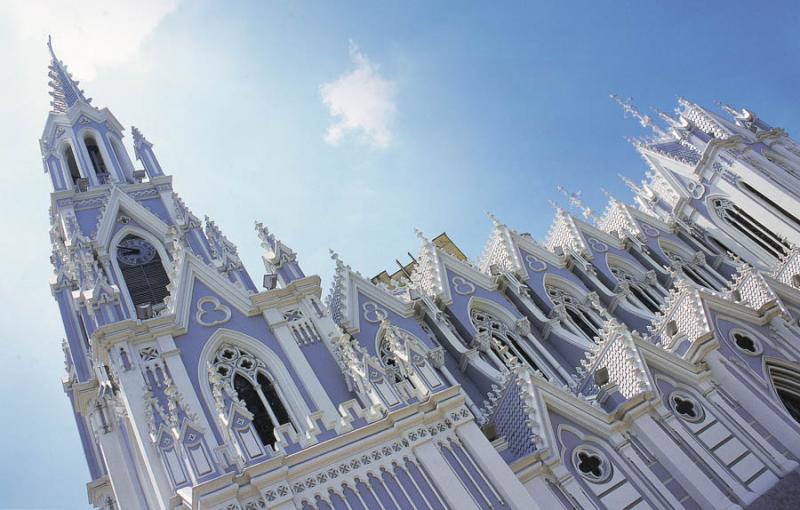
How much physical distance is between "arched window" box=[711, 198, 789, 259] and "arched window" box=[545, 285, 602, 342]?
9189 millimetres

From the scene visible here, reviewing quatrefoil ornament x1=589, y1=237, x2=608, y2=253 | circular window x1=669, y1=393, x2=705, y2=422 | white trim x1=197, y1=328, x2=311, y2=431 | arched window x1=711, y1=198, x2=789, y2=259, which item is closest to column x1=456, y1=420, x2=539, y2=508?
white trim x1=197, y1=328, x2=311, y2=431

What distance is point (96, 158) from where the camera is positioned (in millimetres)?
29719

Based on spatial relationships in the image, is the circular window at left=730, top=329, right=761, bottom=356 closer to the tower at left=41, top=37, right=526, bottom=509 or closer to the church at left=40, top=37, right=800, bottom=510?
the church at left=40, top=37, right=800, bottom=510

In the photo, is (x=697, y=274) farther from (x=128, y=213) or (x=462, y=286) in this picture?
(x=128, y=213)

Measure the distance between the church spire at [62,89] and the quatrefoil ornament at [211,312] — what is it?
46.9 feet

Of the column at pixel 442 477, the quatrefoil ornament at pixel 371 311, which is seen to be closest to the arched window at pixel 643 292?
the quatrefoil ornament at pixel 371 311

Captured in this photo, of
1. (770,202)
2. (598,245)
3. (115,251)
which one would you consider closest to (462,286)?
(598,245)

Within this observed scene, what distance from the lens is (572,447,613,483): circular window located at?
19453mm

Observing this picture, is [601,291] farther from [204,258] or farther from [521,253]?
[204,258]

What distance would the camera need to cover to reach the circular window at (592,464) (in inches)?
766

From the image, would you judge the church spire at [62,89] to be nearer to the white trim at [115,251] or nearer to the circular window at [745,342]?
the white trim at [115,251]

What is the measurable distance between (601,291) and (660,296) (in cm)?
295

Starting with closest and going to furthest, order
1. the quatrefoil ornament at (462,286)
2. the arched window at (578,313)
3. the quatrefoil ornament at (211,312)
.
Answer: the quatrefoil ornament at (211,312), the quatrefoil ornament at (462,286), the arched window at (578,313)

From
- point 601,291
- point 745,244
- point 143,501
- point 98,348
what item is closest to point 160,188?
point 98,348
